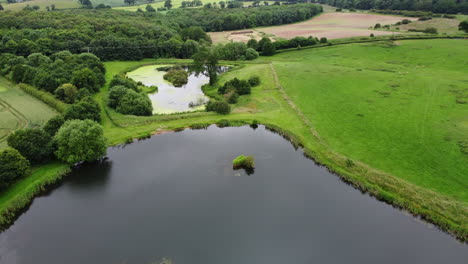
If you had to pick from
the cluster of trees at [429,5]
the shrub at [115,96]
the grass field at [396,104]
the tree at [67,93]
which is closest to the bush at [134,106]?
the shrub at [115,96]

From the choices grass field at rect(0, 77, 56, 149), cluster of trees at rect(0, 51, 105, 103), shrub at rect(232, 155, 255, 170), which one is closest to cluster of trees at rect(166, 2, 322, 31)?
cluster of trees at rect(0, 51, 105, 103)

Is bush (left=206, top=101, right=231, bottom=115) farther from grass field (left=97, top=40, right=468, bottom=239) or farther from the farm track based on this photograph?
the farm track

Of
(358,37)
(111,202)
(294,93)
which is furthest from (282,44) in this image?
(111,202)

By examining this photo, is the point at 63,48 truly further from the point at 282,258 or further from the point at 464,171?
the point at 464,171

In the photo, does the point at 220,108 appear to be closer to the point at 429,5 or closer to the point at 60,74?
the point at 60,74

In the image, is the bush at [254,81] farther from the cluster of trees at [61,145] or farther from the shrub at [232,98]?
the cluster of trees at [61,145]

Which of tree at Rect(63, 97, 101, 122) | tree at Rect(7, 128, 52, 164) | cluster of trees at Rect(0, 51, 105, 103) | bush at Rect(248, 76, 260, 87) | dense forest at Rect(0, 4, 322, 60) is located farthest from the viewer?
dense forest at Rect(0, 4, 322, 60)

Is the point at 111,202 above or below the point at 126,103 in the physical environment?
below
